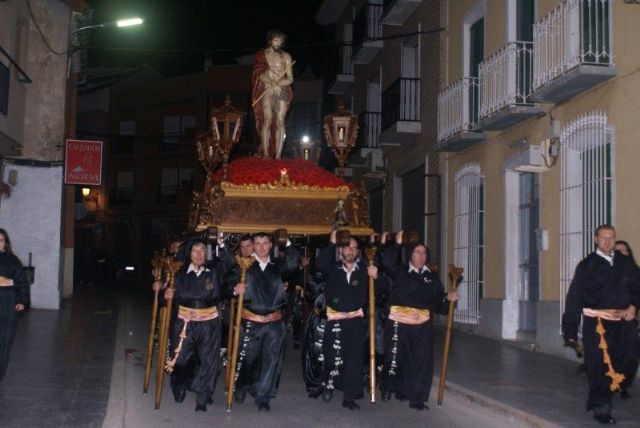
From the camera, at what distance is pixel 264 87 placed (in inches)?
482

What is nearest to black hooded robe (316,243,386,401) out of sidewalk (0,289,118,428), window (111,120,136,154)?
sidewalk (0,289,118,428)

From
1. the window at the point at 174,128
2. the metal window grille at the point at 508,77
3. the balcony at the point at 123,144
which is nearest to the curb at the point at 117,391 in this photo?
the metal window grille at the point at 508,77

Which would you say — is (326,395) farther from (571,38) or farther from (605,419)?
(571,38)

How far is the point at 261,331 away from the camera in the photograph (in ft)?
29.0

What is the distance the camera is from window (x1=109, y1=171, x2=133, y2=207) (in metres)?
51.6

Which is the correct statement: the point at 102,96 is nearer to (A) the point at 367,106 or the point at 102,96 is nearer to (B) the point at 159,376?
(A) the point at 367,106

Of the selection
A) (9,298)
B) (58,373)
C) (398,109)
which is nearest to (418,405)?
(58,373)

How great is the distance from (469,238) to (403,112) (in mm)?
4359

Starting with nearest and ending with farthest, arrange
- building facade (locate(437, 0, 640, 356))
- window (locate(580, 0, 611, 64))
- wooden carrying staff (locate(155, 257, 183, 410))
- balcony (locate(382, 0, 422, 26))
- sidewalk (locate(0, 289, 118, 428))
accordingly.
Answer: sidewalk (locate(0, 289, 118, 428)) → wooden carrying staff (locate(155, 257, 183, 410)) → building facade (locate(437, 0, 640, 356)) → window (locate(580, 0, 611, 64)) → balcony (locate(382, 0, 422, 26))

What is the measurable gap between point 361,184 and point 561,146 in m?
3.42

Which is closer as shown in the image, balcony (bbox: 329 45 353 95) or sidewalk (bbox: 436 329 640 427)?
sidewalk (bbox: 436 329 640 427)

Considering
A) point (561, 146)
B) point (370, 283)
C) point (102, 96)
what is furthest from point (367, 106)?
point (102, 96)

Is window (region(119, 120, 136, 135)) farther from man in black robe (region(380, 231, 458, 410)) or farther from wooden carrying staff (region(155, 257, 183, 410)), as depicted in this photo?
man in black robe (region(380, 231, 458, 410))

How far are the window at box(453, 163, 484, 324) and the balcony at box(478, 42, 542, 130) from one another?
185cm
